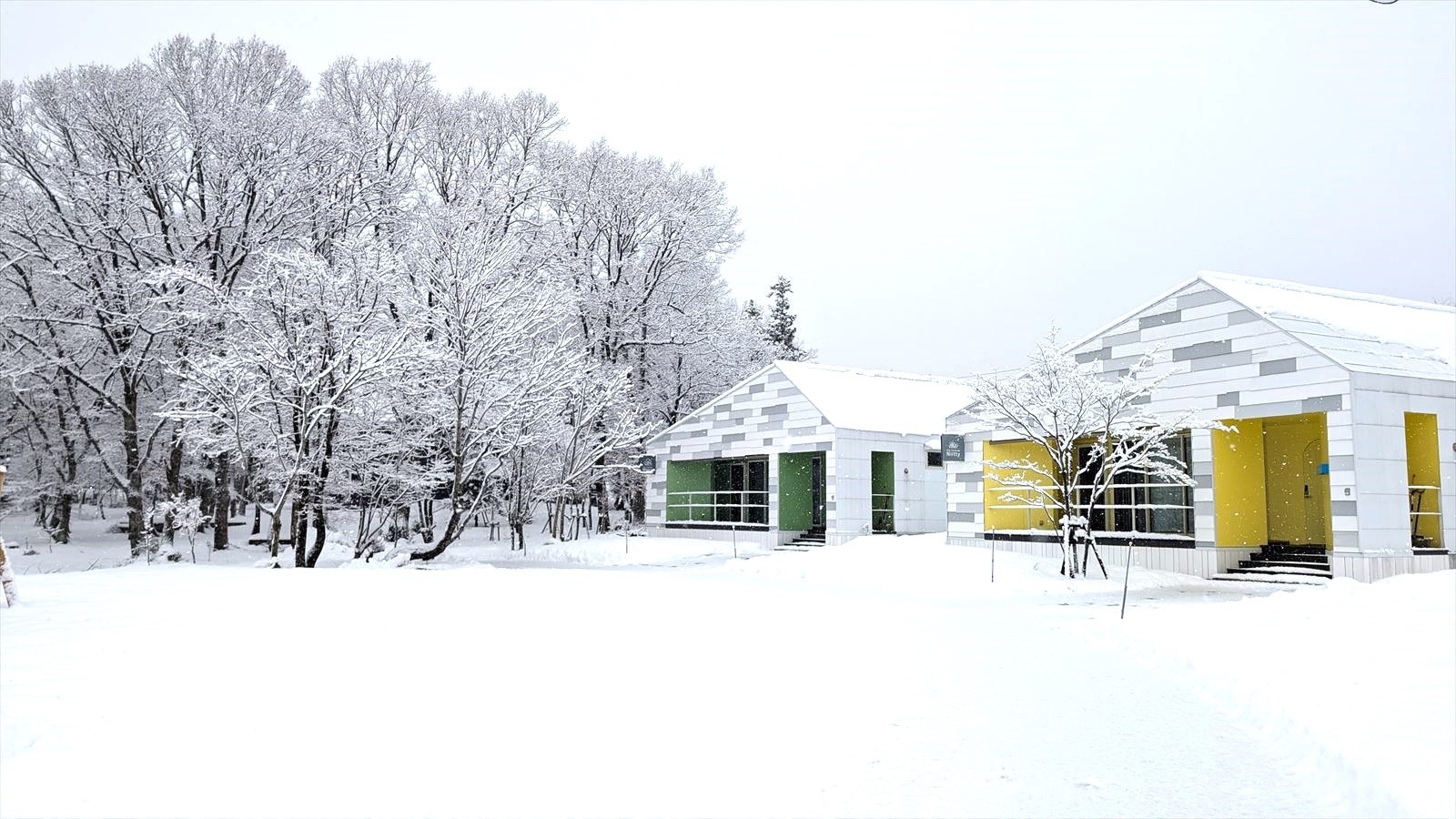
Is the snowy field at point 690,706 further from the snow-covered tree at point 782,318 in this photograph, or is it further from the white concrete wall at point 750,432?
the snow-covered tree at point 782,318

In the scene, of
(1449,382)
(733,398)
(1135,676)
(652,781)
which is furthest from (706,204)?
(652,781)

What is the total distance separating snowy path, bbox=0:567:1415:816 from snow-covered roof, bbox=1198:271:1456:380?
10.3 metres

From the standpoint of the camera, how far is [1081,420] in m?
18.5

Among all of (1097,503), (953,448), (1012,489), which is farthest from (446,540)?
(1097,503)

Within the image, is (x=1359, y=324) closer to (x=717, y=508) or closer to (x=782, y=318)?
(x=717, y=508)

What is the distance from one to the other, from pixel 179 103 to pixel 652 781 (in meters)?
25.5

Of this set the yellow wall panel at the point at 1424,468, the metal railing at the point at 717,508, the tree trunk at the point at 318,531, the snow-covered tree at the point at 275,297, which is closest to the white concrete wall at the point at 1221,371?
the yellow wall panel at the point at 1424,468

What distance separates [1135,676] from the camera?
875 cm

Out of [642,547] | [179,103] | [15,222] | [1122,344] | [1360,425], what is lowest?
[642,547]

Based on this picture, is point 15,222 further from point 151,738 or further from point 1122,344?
point 1122,344

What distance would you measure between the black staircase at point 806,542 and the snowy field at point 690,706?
1435cm

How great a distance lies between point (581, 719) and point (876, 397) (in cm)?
2436

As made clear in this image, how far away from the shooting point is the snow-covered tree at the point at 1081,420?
60.0 feet

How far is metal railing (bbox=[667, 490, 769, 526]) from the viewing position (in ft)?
100
